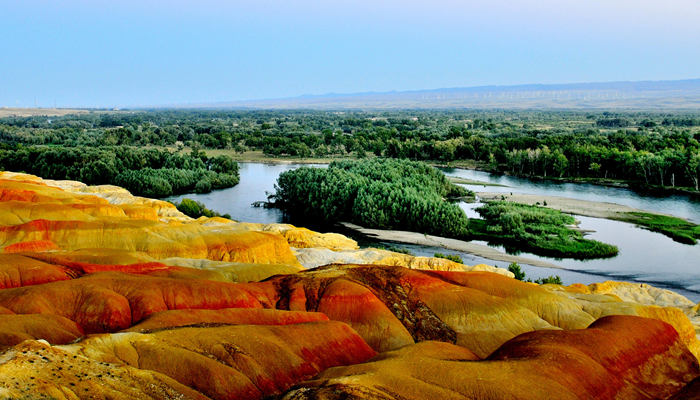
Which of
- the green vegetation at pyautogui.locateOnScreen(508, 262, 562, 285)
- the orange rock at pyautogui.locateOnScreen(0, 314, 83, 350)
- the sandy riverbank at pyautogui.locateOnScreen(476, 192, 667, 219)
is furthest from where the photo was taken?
the sandy riverbank at pyautogui.locateOnScreen(476, 192, 667, 219)

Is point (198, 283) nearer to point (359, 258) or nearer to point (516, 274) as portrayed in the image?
point (359, 258)

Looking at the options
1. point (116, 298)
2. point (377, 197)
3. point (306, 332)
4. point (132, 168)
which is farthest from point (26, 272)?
point (132, 168)

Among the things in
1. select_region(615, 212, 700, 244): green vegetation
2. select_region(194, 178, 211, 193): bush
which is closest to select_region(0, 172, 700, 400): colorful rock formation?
select_region(615, 212, 700, 244): green vegetation

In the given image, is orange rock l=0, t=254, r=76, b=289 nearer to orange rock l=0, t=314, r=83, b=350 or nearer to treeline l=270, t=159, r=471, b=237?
orange rock l=0, t=314, r=83, b=350

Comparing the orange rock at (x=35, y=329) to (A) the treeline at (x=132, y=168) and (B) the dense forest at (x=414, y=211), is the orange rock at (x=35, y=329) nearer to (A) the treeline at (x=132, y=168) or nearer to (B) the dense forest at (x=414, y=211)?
(B) the dense forest at (x=414, y=211)

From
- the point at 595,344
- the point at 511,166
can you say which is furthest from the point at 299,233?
the point at 511,166

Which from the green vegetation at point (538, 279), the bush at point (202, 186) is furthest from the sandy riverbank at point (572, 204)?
the bush at point (202, 186)

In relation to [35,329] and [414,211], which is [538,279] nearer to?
[414,211]
